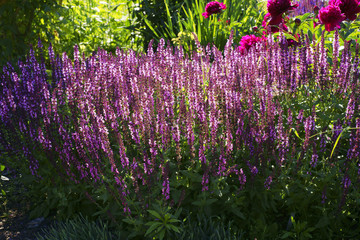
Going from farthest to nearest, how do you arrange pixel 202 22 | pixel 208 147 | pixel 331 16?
pixel 202 22, pixel 331 16, pixel 208 147

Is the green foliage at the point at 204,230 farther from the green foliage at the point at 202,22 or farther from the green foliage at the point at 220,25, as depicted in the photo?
the green foliage at the point at 220,25

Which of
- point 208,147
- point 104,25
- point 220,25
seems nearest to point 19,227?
point 208,147

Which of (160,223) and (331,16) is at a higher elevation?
(331,16)

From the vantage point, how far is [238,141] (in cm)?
283

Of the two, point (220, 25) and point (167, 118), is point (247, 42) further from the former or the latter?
point (220, 25)

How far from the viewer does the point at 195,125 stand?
340cm

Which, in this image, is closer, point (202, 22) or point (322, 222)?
point (322, 222)

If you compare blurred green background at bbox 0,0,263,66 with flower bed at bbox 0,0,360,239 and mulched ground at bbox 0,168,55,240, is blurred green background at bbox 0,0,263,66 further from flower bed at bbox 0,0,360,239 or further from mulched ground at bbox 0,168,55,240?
mulched ground at bbox 0,168,55,240

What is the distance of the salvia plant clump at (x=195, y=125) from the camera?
109 inches

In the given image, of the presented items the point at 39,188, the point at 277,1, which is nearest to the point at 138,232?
the point at 39,188

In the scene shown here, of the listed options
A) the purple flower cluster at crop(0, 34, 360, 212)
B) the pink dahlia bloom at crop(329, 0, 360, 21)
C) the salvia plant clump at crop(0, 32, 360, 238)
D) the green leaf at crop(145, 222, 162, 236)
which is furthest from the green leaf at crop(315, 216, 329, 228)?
the pink dahlia bloom at crop(329, 0, 360, 21)

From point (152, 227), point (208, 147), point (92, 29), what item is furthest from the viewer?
point (92, 29)

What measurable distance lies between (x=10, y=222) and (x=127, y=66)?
187 cm

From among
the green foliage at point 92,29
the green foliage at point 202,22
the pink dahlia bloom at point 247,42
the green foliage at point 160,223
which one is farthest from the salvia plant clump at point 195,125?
the green foliage at point 92,29
